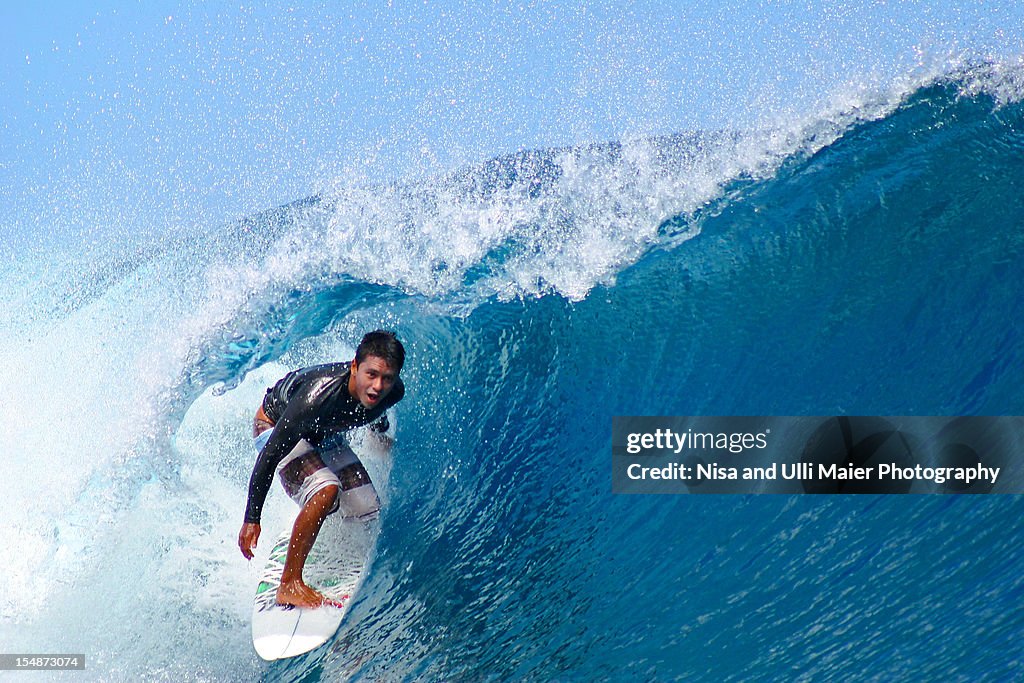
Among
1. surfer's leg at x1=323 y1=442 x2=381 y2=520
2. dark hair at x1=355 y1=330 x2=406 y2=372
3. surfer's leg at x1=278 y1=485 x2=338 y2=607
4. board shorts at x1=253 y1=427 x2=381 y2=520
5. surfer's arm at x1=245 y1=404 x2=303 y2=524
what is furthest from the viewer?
A: surfer's leg at x1=323 y1=442 x2=381 y2=520

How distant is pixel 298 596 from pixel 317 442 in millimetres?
806

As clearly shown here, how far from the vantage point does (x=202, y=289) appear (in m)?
6.06

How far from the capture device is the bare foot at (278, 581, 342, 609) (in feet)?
15.0

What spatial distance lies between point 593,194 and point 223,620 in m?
3.60

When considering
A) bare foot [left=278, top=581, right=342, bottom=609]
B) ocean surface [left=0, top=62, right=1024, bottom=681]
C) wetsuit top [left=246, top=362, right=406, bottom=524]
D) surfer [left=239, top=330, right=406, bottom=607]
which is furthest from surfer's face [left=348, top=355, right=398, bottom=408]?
ocean surface [left=0, top=62, right=1024, bottom=681]

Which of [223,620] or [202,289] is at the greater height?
[202,289]

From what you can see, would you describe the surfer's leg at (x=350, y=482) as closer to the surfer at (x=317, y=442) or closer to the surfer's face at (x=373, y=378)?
the surfer at (x=317, y=442)

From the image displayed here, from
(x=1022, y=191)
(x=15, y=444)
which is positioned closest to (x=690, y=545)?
(x=1022, y=191)

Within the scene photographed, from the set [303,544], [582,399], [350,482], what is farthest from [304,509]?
[582,399]

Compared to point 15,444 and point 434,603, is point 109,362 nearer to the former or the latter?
point 15,444

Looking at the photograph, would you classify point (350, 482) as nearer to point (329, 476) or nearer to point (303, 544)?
point (329, 476)

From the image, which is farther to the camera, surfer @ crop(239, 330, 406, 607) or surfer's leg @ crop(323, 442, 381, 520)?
surfer's leg @ crop(323, 442, 381, 520)

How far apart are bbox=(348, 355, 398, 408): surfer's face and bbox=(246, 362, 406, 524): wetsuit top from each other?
0.19 m

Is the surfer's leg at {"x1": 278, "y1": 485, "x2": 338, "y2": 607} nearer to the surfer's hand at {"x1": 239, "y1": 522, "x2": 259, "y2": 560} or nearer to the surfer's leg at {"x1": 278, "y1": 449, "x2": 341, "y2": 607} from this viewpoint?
the surfer's leg at {"x1": 278, "y1": 449, "x2": 341, "y2": 607}
